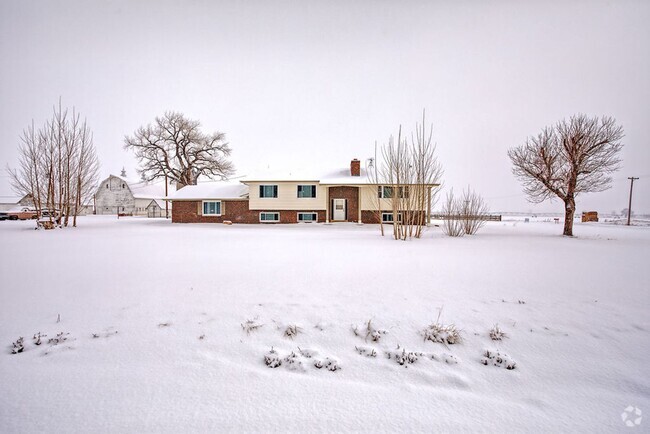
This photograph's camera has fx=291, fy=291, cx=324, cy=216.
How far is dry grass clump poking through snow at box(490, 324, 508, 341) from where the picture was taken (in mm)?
3837

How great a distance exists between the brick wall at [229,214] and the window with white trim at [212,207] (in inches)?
14.9

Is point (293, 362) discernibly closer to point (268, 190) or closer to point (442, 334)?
point (442, 334)

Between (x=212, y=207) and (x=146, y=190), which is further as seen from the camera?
(x=146, y=190)

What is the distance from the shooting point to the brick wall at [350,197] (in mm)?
24891

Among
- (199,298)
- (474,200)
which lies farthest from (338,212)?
(199,298)

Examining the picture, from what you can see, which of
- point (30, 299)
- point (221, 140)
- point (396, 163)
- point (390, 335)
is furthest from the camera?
point (221, 140)

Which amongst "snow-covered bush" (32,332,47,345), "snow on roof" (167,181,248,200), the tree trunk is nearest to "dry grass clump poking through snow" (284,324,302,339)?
"snow-covered bush" (32,332,47,345)

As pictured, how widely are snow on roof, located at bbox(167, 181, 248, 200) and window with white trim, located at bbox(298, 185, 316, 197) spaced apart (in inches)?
207

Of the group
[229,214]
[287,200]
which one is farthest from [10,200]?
[287,200]

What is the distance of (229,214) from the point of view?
26.6 m

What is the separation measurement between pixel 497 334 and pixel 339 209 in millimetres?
21376

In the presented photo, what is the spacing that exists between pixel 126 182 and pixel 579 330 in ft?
185

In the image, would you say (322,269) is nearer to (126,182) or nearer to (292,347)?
(292,347)

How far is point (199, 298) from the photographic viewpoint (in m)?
4.83
